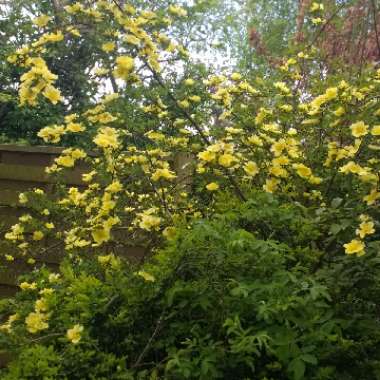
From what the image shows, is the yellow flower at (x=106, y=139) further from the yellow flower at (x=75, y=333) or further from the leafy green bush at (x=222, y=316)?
the yellow flower at (x=75, y=333)

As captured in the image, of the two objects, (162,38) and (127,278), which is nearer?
(127,278)

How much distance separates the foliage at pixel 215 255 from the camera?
137 cm

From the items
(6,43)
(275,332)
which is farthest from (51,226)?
(6,43)

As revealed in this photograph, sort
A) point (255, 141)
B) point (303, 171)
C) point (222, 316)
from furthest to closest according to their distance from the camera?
point (255, 141)
point (303, 171)
point (222, 316)

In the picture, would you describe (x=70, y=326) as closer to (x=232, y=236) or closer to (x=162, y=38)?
(x=232, y=236)

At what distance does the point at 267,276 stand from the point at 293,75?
53.0 inches

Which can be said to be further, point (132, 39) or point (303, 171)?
point (303, 171)

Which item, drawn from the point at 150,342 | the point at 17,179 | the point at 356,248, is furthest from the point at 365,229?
the point at 17,179

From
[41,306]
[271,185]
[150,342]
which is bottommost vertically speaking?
[150,342]

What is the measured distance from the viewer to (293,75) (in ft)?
8.49

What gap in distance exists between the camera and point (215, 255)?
4.88 ft

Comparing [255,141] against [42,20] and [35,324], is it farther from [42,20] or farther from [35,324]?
[35,324]

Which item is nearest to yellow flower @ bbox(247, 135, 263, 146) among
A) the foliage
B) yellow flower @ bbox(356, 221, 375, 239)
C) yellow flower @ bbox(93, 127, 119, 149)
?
the foliage

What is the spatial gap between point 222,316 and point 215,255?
158 mm
